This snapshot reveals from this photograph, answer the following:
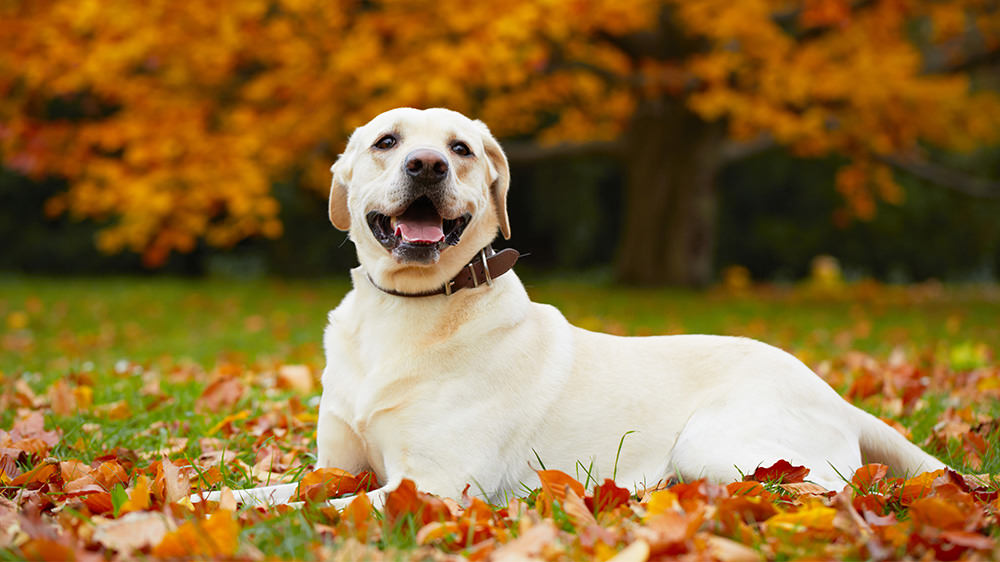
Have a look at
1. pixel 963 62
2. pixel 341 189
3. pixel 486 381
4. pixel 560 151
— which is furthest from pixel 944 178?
pixel 486 381

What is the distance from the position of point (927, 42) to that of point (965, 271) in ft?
34.2

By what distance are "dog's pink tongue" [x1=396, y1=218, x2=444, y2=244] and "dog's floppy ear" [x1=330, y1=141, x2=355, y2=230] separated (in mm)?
391

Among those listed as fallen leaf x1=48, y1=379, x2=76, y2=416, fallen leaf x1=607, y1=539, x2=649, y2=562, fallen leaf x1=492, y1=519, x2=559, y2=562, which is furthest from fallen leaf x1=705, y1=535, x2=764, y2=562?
fallen leaf x1=48, y1=379, x2=76, y2=416

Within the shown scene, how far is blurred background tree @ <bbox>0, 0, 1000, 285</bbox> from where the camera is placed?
1069 centimetres

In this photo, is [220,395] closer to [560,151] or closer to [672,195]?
[560,151]

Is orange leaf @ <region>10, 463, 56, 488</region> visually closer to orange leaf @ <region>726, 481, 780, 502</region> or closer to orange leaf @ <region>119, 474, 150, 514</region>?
orange leaf @ <region>119, 474, 150, 514</region>

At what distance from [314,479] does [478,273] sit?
863mm

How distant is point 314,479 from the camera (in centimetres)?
282

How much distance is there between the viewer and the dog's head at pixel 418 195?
9.41 ft

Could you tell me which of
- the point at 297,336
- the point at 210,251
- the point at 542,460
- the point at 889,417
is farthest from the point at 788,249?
the point at 542,460

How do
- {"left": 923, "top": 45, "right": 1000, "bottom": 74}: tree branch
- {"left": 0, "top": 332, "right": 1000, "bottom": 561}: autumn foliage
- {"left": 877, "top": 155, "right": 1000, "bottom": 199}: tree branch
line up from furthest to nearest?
{"left": 877, "top": 155, "right": 1000, "bottom": 199}: tree branch < {"left": 923, "top": 45, "right": 1000, "bottom": 74}: tree branch < {"left": 0, "top": 332, "right": 1000, "bottom": 561}: autumn foliage

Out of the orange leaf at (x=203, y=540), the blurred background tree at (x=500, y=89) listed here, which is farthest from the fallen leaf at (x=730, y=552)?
the blurred background tree at (x=500, y=89)

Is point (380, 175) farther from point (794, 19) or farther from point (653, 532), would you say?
point (794, 19)

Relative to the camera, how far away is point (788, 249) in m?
23.7
